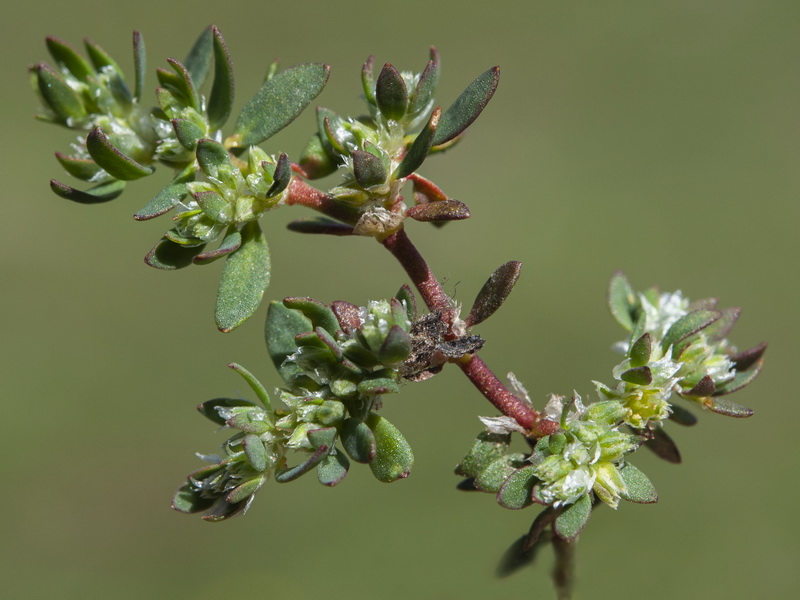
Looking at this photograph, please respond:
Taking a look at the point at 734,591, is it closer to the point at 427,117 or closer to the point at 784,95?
the point at 427,117

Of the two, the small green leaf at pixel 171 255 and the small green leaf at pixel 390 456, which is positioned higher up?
the small green leaf at pixel 171 255

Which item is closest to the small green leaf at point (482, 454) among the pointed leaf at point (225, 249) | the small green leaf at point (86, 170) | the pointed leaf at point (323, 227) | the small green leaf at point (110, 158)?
the pointed leaf at point (323, 227)

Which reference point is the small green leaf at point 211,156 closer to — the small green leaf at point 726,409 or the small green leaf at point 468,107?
the small green leaf at point 468,107

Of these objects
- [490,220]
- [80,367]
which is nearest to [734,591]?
[490,220]

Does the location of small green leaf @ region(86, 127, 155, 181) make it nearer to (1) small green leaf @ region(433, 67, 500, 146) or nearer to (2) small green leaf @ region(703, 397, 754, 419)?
(1) small green leaf @ region(433, 67, 500, 146)

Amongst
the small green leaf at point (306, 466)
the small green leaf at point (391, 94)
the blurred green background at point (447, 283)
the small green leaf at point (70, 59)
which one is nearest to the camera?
the small green leaf at point (306, 466)

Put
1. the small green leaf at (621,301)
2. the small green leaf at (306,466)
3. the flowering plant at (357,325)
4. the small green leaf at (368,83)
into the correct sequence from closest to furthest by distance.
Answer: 1. the small green leaf at (306,466)
2. the flowering plant at (357,325)
3. the small green leaf at (368,83)
4. the small green leaf at (621,301)

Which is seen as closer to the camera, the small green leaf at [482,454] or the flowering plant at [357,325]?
the flowering plant at [357,325]

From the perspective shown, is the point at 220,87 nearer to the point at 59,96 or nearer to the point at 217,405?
the point at 59,96
